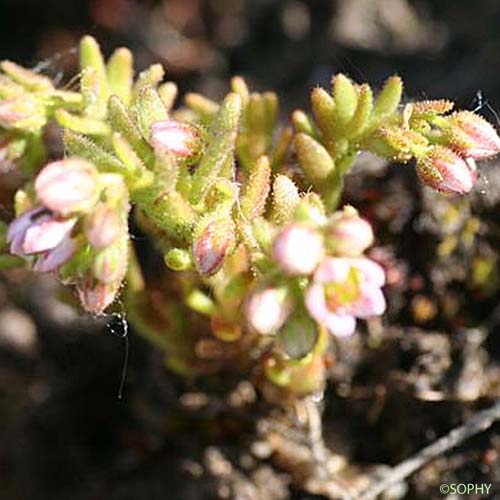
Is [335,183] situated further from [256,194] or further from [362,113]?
[256,194]

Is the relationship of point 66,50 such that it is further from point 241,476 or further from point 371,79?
point 241,476

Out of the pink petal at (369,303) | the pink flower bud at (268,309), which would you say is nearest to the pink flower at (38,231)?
the pink flower bud at (268,309)

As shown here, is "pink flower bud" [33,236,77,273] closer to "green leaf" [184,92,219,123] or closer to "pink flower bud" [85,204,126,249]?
"pink flower bud" [85,204,126,249]

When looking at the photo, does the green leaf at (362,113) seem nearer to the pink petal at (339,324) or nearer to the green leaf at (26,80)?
the pink petal at (339,324)

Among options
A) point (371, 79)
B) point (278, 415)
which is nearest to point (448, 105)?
point (278, 415)

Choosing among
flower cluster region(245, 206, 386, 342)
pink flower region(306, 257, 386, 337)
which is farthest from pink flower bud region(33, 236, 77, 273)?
pink flower region(306, 257, 386, 337)

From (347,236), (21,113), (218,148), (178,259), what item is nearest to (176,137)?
(218,148)
